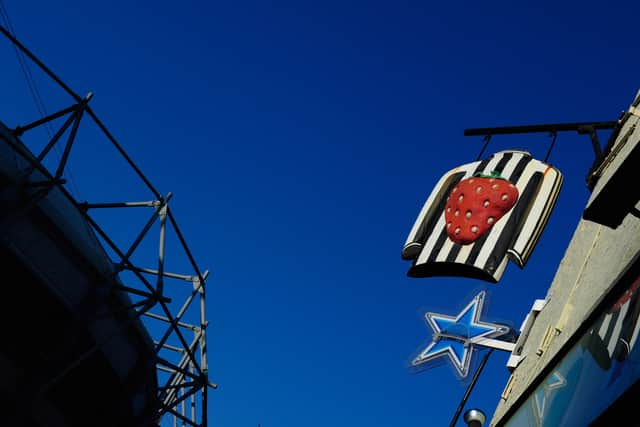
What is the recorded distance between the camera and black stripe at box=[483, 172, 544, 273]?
13609 mm

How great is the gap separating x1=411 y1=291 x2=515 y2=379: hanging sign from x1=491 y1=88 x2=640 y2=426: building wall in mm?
1080

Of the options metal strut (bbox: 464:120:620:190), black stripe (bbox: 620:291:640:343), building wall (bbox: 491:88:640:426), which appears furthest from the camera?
metal strut (bbox: 464:120:620:190)

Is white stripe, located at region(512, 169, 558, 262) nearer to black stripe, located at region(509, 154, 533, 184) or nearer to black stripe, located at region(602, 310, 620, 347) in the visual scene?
black stripe, located at region(509, 154, 533, 184)

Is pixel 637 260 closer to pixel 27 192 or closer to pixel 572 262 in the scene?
pixel 572 262

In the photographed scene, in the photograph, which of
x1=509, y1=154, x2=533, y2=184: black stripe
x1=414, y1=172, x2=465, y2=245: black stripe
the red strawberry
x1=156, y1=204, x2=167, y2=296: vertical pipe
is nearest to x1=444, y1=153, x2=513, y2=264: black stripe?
the red strawberry

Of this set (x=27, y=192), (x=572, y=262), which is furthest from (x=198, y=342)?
(x=572, y=262)

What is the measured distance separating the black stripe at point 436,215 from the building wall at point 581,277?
2641mm

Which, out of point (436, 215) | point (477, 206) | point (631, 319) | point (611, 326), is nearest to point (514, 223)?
point (477, 206)

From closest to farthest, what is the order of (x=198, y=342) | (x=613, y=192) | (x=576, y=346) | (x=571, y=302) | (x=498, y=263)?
(x=613, y=192), (x=576, y=346), (x=571, y=302), (x=498, y=263), (x=198, y=342)

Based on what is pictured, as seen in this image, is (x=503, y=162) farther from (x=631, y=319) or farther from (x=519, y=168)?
(x=631, y=319)

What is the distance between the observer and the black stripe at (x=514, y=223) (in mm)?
13609

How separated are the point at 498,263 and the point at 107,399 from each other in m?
8.03

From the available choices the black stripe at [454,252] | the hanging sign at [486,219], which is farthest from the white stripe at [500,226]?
the black stripe at [454,252]

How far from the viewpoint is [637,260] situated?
8.23 meters
